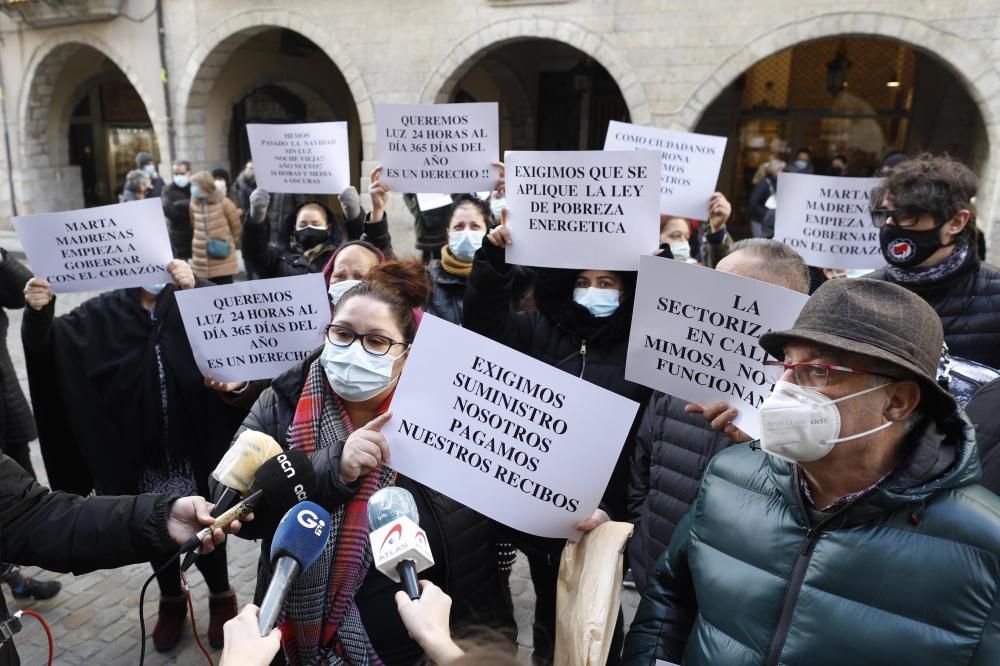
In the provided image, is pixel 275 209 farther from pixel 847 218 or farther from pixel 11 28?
pixel 11 28

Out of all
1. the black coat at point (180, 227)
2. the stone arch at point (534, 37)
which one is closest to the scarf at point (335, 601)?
the black coat at point (180, 227)

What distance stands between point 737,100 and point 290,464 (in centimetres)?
1489

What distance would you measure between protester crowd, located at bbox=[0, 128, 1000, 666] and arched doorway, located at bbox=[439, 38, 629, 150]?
1321cm

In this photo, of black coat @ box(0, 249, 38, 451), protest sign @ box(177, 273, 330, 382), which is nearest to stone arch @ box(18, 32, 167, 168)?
black coat @ box(0, 249, 38, 451)

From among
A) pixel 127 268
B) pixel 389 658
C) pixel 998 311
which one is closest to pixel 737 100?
pixel 998 311

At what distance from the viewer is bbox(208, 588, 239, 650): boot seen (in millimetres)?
3766

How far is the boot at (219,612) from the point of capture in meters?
3.77

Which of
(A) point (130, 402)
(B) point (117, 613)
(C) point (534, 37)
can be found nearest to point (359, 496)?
(A) point (130, 402)

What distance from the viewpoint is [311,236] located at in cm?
525

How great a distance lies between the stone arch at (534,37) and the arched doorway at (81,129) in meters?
9.10

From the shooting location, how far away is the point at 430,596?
1.50 m

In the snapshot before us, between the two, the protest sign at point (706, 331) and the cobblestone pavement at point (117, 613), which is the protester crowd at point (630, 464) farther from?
the cobblestone pavement at point (117, 613)

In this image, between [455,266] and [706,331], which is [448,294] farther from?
[706,331]

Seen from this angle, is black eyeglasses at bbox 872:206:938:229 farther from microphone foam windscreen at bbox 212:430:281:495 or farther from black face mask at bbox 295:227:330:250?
black face mask at bbox 295:227:330:250
